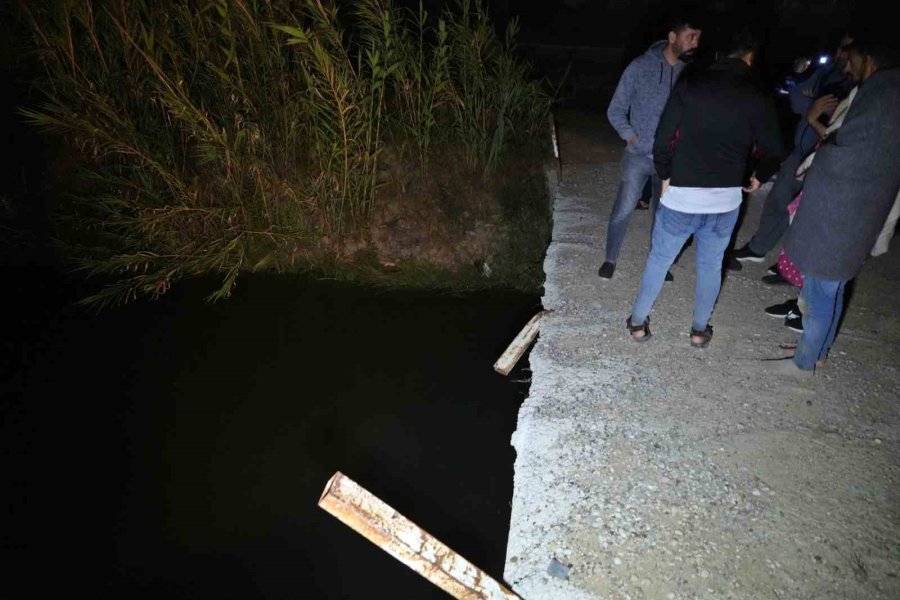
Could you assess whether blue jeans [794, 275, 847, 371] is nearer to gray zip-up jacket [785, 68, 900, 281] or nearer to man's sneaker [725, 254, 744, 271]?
gray zip-up jacket [785, 68, 900, 281]

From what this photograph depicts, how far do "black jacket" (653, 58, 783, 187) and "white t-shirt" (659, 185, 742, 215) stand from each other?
3 centimetres

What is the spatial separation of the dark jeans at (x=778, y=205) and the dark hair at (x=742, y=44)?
1.30 metres

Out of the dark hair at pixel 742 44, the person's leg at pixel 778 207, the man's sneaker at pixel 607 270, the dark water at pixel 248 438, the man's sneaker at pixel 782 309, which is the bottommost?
the dark water at pixel 248 438

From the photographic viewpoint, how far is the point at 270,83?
3.79 metres

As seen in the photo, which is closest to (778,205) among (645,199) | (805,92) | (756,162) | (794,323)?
(805,92)

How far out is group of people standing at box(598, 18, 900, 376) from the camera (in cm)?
195

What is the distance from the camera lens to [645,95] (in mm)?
2662

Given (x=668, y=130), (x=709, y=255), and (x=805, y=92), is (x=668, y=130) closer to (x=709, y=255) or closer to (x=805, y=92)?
(x=709, y=255)

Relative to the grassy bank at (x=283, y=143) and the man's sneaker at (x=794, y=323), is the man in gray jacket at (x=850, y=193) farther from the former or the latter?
the grassy bank at (x=283, y=143)

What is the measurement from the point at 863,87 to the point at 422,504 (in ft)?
8.16

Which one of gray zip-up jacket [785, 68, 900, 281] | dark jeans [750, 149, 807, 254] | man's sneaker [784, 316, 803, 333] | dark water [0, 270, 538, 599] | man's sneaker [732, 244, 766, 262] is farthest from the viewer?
man's sneaker [732, 244, 766, 262]

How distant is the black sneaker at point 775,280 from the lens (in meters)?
3.17

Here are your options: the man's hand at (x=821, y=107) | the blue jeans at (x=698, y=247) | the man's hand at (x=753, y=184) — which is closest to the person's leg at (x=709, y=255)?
the blue jeans at (x=698, y=247)

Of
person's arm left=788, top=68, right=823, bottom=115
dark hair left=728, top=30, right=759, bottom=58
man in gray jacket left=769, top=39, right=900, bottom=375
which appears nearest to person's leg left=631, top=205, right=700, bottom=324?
man in gray jacket left=769, top=39, right=900, bottom=375
